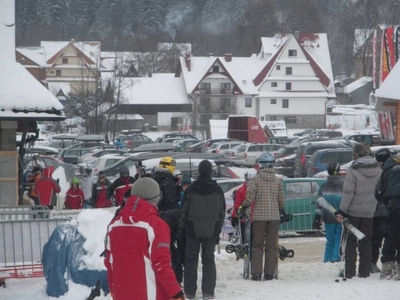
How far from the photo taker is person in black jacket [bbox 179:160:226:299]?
10.6 meters

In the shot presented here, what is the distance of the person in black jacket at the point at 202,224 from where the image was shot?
10.6m

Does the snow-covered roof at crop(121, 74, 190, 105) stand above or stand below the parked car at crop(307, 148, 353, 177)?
above

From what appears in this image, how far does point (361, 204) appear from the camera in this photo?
38.4 ft

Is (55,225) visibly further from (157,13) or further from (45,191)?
(157,13)

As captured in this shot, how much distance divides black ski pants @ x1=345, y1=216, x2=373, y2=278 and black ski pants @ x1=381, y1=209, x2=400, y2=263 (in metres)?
0.29

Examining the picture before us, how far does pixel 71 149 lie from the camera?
4475cm

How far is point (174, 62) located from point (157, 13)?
187ft

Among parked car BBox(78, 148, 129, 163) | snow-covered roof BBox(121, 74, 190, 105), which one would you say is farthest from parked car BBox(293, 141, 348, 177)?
snow-covered roof BBox(121, 74, 190, 105)

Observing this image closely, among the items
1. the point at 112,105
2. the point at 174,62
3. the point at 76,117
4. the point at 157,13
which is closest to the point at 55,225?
the point at 112,105

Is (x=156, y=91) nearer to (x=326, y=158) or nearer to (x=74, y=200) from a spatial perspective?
(x=326, y=158)

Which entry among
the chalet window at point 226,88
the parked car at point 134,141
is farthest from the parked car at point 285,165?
the chalet window at point 226,88

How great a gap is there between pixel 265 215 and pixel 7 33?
7.62m

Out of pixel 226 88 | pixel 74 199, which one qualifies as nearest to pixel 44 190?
pixel 74 199

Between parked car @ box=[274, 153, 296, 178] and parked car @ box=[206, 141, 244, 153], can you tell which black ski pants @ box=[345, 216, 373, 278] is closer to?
parked car @ box=[274, 153, 296, 178]
